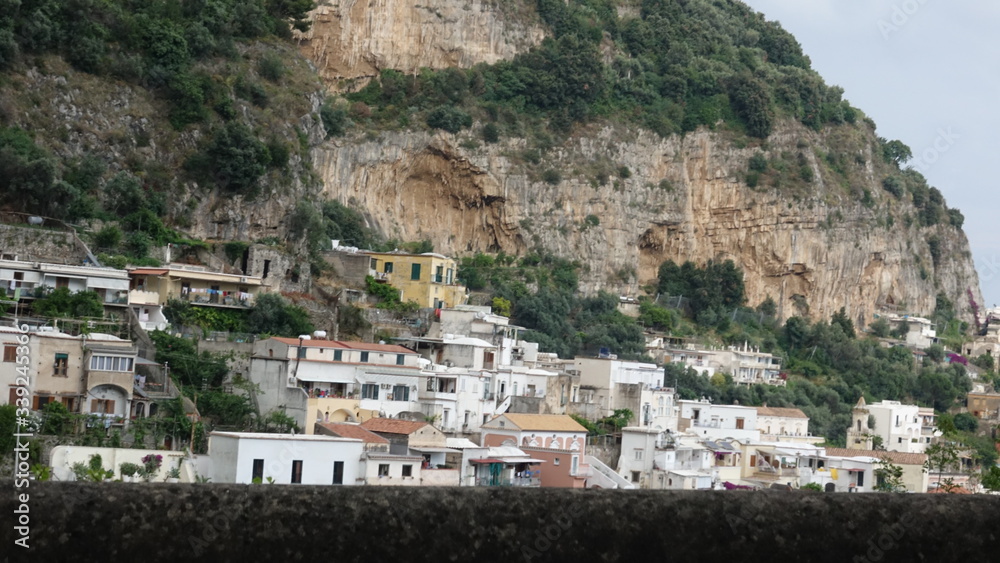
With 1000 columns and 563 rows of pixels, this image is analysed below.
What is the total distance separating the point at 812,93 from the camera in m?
96.0

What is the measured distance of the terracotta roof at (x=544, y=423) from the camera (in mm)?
39031

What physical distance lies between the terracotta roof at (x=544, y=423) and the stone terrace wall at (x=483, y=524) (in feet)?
106

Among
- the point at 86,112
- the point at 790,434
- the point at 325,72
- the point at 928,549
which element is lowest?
the point at 790,434

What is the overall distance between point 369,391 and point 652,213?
50940 millimetres

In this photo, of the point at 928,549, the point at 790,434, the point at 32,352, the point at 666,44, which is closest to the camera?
the point at 928,549

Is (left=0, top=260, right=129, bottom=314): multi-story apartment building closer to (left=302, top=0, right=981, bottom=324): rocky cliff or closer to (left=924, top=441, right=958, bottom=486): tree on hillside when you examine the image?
(left=924, top=441, right=958, bottom=486): tree on hillside

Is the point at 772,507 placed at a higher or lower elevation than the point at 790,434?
higher

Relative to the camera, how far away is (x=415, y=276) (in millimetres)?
53094

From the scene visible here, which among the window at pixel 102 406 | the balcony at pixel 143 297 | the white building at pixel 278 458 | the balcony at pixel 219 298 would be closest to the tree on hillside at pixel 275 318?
the balcony at pixel 219 298

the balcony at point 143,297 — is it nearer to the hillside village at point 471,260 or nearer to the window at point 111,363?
the hillside village at point 471,260

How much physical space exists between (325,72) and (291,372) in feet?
143

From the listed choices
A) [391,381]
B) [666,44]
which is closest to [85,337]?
[391,381]

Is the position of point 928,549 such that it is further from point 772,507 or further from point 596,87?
point 596,87

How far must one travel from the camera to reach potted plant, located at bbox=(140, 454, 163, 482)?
27000mm
